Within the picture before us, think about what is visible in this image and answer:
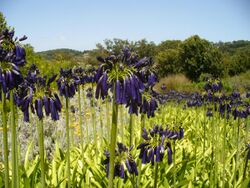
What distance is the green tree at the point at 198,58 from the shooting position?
4403 centimetres

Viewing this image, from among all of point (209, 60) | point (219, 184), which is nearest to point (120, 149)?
point (219, 184)

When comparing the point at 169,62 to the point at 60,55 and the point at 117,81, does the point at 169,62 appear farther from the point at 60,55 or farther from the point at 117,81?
the point at 117,81

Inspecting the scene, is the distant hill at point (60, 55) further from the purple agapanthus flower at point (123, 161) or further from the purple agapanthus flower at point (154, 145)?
the purple agapanthus flower at point (123, 161)

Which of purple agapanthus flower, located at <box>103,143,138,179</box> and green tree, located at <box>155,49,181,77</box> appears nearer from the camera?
purple agapanthus flower, located at <box>103,143,138,179</box>

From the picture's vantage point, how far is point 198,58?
44.9 m

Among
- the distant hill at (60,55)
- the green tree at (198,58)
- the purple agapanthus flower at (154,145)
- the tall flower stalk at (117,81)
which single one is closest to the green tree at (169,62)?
the green tree at (198,58)

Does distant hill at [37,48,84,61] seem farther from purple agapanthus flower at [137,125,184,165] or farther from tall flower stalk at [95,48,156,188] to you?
tall flower stalk at [95,48,156,188]

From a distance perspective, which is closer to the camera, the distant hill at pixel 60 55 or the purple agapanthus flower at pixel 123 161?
the purple agapanthus flower at pixel 123 161

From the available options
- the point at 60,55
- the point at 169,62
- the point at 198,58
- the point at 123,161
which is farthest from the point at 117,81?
the point at 169,62

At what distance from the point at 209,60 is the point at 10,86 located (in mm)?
44437

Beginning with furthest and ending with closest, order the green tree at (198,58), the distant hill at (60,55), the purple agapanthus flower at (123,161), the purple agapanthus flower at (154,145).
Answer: the green tree at (198,58)
the distant hill at (60,55)
the purple agapanthus flower at (154,145)
the purple agapanthus flower at (123,161)

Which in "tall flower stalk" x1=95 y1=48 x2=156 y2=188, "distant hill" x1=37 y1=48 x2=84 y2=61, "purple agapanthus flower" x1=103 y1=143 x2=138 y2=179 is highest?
"distant hill" x1=37 y1=48 x2=84 y2=61

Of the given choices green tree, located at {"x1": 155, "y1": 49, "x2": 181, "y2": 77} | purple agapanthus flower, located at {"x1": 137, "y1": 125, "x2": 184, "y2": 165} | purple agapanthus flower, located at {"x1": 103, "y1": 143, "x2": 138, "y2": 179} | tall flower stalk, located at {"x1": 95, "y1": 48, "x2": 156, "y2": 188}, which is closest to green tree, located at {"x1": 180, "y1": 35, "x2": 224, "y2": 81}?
green tree, located at {"x1": 155, "y1": 49, "x2": 181, "y2": 77}

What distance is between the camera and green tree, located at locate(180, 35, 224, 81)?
44.0m
